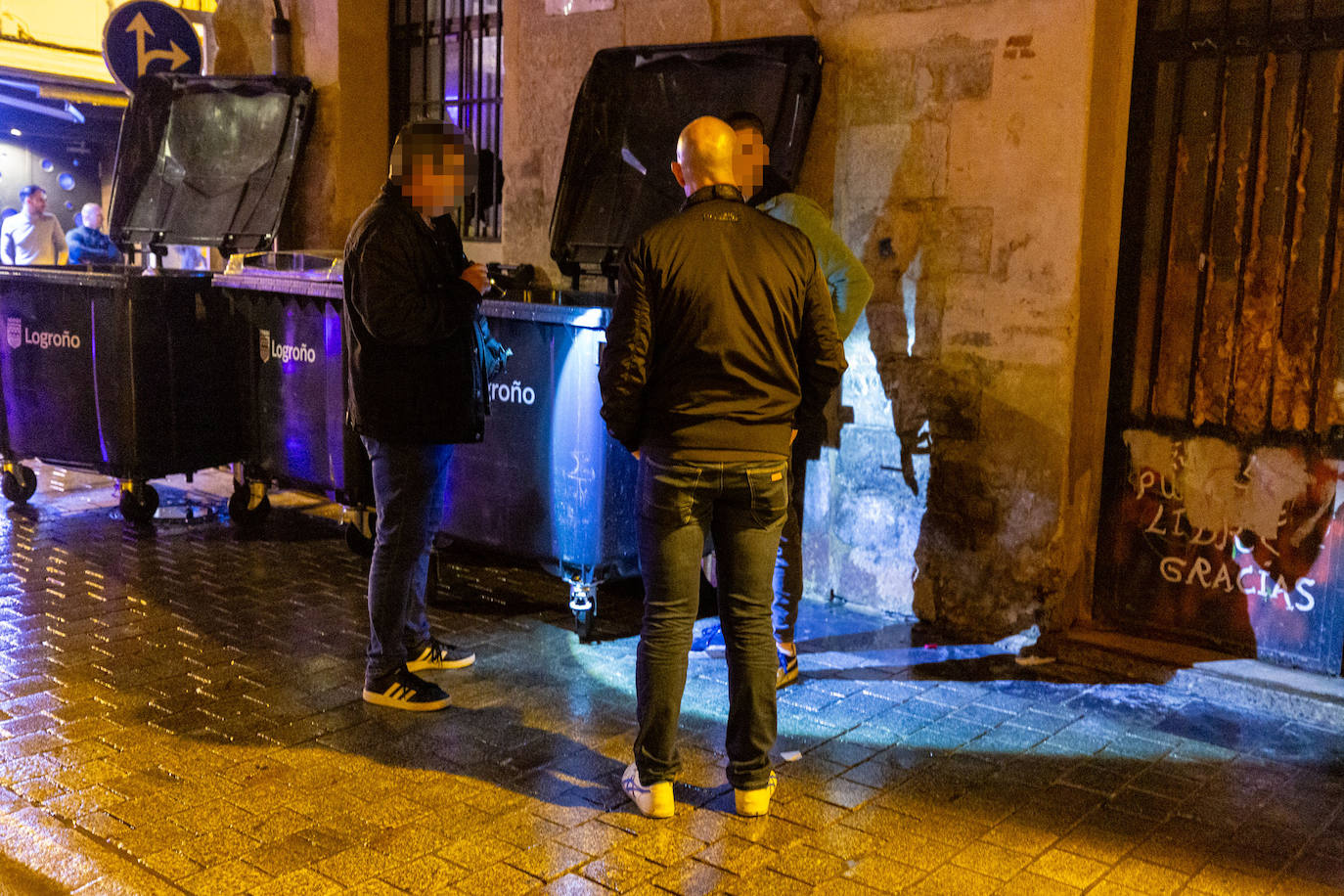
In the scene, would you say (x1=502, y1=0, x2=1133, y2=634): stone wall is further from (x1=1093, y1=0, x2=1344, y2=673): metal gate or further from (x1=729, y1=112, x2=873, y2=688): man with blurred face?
(x1=729, y1=112, x2=873, y2=688): man with blurred face

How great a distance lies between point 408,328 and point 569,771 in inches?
63.4

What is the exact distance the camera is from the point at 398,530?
14.9 feet

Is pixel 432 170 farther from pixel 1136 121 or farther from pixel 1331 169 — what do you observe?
pixel 1331 169

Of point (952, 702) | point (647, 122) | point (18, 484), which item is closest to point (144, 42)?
point (18, 484)

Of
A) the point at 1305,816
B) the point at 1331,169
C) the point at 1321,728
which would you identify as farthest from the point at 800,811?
the point at 1331,169

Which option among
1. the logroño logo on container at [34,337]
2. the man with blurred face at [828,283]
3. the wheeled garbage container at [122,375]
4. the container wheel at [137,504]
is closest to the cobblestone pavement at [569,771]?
the man with blurred face at [828,283]

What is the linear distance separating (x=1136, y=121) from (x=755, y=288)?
2.77 m

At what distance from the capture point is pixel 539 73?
24.2 ft

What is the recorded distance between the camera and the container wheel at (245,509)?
24.9 feet

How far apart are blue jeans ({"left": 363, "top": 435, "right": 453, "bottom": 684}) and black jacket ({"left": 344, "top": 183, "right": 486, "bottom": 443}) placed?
0.10 meters

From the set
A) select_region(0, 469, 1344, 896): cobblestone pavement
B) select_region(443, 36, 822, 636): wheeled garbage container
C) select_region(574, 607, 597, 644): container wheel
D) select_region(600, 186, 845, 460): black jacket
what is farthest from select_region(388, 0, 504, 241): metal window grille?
select_region(600, 186, 845, 460): black jacket

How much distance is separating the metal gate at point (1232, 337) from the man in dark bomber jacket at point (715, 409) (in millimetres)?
2374

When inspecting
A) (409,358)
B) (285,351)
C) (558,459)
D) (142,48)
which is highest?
(142,48)

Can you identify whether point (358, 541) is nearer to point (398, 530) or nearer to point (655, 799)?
point (398, 530)
